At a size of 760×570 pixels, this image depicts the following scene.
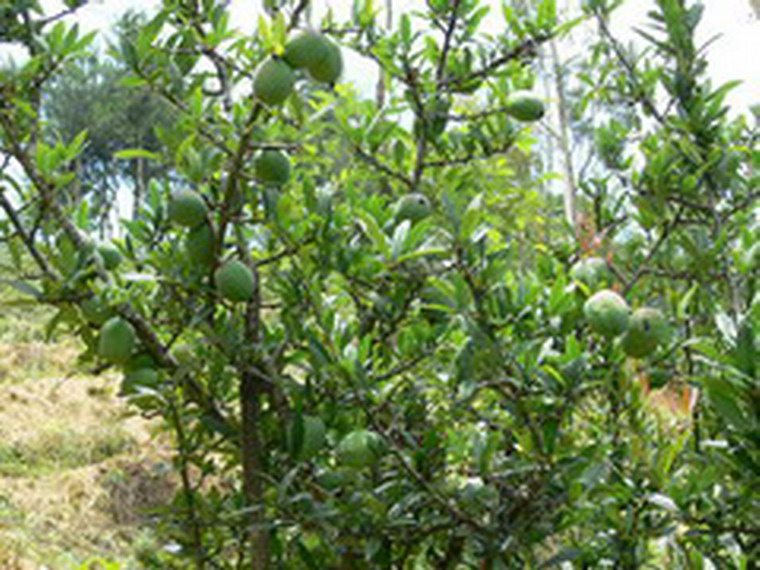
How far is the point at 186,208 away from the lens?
34.4 inches

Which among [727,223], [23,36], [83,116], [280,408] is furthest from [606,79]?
[83,116]

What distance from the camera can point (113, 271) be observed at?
3.29 feet

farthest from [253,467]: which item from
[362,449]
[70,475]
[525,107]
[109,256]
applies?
[70,475]

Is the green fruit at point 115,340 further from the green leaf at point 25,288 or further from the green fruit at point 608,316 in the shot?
the green fruit at point 608,316

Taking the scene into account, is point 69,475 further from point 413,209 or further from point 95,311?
point 413,209

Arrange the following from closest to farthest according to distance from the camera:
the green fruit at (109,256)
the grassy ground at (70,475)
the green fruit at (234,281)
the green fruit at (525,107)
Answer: the green fruit at (234,281)
the green fruit at (109,256)
the green fruit at (525,107)
the grassy ground at (70,475)

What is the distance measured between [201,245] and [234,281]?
0.07m

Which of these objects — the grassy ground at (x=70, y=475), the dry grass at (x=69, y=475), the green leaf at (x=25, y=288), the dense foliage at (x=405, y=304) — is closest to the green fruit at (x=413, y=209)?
the dense foliage at (x=405, y=304)

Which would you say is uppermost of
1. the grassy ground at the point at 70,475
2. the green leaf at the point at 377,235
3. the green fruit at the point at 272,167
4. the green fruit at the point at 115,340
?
the green fruit at the point at 272,167

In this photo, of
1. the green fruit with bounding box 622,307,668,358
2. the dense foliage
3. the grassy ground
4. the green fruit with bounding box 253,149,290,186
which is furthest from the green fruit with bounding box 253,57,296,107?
the grassy ground

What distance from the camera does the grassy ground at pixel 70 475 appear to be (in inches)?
132

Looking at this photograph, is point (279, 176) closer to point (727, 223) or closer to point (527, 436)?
point (527, 436)

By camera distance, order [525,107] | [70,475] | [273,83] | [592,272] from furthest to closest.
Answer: [70,475] < [525,107] < [592,272] < [273,83]

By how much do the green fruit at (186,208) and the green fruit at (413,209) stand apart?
26 centimetres
